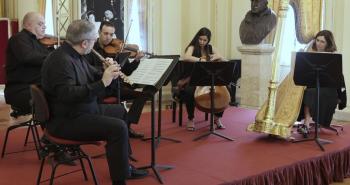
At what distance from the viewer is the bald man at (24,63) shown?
3.69 meters

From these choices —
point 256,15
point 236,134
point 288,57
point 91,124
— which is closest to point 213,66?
point 236,134

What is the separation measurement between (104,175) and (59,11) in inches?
238

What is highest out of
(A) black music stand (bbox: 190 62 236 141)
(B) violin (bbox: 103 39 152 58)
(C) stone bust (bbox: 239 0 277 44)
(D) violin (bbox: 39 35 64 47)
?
(C) stone bust (bbox: 239 0 277 44)

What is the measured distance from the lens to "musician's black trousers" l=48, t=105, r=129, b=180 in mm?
2682

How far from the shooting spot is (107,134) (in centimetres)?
268

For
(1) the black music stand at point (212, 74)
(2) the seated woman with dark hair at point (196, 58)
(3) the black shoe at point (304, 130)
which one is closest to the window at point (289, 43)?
(2) the seated woman with dark hair at point (196, 58)

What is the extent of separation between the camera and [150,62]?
3.30 meters

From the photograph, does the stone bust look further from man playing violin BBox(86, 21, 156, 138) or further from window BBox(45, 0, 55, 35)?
window BBox(45, 0, 55, 35)

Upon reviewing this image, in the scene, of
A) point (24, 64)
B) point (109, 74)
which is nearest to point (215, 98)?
point (24, 64)

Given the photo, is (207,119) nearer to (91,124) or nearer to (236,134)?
(236,134)

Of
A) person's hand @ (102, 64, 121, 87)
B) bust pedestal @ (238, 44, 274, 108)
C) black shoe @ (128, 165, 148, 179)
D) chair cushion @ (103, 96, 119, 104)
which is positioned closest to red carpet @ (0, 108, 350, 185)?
black shoe @ (128, 165, 148, 179)

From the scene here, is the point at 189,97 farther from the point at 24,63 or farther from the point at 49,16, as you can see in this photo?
the point at 49,16

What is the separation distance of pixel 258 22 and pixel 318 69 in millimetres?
2701

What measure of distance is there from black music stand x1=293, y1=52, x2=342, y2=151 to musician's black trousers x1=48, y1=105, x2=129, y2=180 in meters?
1.98
